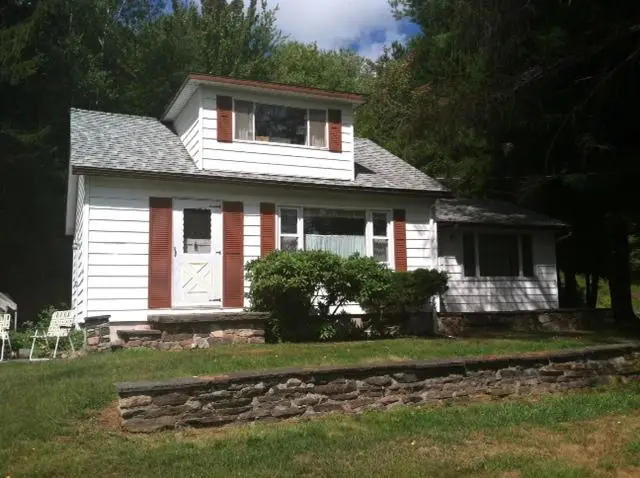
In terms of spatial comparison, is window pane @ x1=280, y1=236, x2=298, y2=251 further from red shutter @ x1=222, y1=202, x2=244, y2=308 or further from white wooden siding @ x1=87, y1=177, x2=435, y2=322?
red shutter @ x1=222, y1=202, x2=244, y2=308

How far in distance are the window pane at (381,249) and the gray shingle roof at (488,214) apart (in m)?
1.46

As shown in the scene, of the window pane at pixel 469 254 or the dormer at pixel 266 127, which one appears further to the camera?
the window pane at pixel 469 254

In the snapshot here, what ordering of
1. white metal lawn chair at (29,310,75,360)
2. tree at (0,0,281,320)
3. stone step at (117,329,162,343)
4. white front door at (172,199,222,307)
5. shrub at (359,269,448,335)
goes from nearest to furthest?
stone step at (117,329,162,343), white metal lawn chair at (29,310,75,360), white front door at (172,199,222,307), shrub at (359,269,448,335), tree at (0,0,281,320)

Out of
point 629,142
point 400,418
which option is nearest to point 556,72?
point 629,142

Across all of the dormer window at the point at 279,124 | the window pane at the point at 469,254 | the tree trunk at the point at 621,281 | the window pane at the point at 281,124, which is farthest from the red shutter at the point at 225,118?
the tree trunk at the point at 621,281

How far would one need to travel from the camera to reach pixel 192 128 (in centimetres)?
1438

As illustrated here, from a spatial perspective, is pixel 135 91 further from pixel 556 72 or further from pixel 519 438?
pixel 519 438

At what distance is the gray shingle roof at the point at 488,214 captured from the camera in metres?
15.8

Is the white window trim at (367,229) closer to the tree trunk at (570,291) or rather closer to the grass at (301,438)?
the grass at (301,438)

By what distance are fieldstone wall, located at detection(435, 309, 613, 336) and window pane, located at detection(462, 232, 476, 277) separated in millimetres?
1282

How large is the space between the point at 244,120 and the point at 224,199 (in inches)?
73.4

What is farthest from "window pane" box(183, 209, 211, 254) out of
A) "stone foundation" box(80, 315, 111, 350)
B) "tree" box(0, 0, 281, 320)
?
"tree" box(0, 0, 281, 320)

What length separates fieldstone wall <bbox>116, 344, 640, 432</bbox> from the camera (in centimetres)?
662

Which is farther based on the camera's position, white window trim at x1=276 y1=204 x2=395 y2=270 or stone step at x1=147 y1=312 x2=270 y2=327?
white window trim at x1=276 y1=204 x2=395 y2=270
